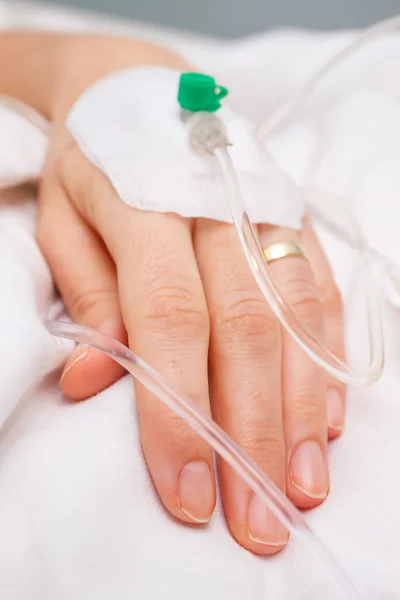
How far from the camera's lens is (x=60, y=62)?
891 mm

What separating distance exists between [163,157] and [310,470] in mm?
336

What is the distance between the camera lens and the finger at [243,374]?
455 mm

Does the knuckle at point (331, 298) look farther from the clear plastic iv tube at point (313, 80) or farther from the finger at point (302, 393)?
the clear plastic iv tube at point (313, 80)

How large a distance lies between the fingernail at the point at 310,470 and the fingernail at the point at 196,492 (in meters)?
0.08

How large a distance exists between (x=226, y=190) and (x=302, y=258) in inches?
4.9

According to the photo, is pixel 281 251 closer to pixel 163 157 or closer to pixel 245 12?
pixel 163 157

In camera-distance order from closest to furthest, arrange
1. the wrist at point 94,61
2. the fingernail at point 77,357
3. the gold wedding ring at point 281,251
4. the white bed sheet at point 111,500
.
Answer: the white bed sheet at point 111,500, the fingernail at point 77,357, the gold wedding ring at point 281,251, the wrist at point 94,61

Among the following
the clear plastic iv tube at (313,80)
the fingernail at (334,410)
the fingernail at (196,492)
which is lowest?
the fingernail at (334,410)

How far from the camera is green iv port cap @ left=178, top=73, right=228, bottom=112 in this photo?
2.03ft

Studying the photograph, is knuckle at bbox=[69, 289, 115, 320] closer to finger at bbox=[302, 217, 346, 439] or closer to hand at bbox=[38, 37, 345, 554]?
hand at bbox=[38, 37, 345, 554]

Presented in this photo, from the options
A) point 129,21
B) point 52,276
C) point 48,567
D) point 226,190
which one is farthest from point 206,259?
point 129,21

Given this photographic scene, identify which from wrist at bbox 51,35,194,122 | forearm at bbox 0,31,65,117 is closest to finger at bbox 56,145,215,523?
wrist at bbox 51,35,194,122

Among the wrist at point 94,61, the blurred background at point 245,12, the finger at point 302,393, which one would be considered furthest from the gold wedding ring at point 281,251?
the blurred background at point 245,12

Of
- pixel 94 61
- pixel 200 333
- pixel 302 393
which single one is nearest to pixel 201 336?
pixel 200 333
